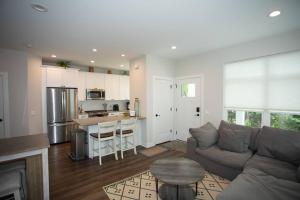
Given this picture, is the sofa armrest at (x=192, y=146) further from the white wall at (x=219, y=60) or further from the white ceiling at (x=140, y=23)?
the white ceiling at (x=140, y=23)

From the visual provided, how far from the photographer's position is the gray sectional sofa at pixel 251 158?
66.3 inches

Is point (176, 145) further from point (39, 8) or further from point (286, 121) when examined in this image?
point (39, 8)

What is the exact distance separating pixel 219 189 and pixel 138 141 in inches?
108

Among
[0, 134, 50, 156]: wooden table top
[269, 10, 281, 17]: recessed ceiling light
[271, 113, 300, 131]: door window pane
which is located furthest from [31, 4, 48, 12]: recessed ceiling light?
[271, 113, 300, 131]: door window pane

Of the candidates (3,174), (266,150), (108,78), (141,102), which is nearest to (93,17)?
(3,174)

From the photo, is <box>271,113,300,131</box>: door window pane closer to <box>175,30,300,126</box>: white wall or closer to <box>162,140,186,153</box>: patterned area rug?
<box>175,30,300,126</box>: white wall

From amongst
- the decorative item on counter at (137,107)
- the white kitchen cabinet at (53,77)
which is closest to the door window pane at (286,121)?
the decorative item on counter at (137,107)

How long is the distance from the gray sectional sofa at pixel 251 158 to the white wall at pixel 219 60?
86 cm

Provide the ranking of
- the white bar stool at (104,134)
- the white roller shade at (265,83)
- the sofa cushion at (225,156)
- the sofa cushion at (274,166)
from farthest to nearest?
the white bar stool at (104,134) → the white roller shade at (265,83) → the sofa cushion at (225,156) → the sofa cushion at (274,166)

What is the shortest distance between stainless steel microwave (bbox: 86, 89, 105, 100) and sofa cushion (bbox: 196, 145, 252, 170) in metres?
4.38

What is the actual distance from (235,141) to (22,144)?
3.54 m

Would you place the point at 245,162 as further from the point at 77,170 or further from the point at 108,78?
the point at 108,78

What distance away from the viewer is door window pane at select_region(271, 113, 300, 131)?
3.03m

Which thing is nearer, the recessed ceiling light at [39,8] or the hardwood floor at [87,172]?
the recessed ceiling light at [39,8]
